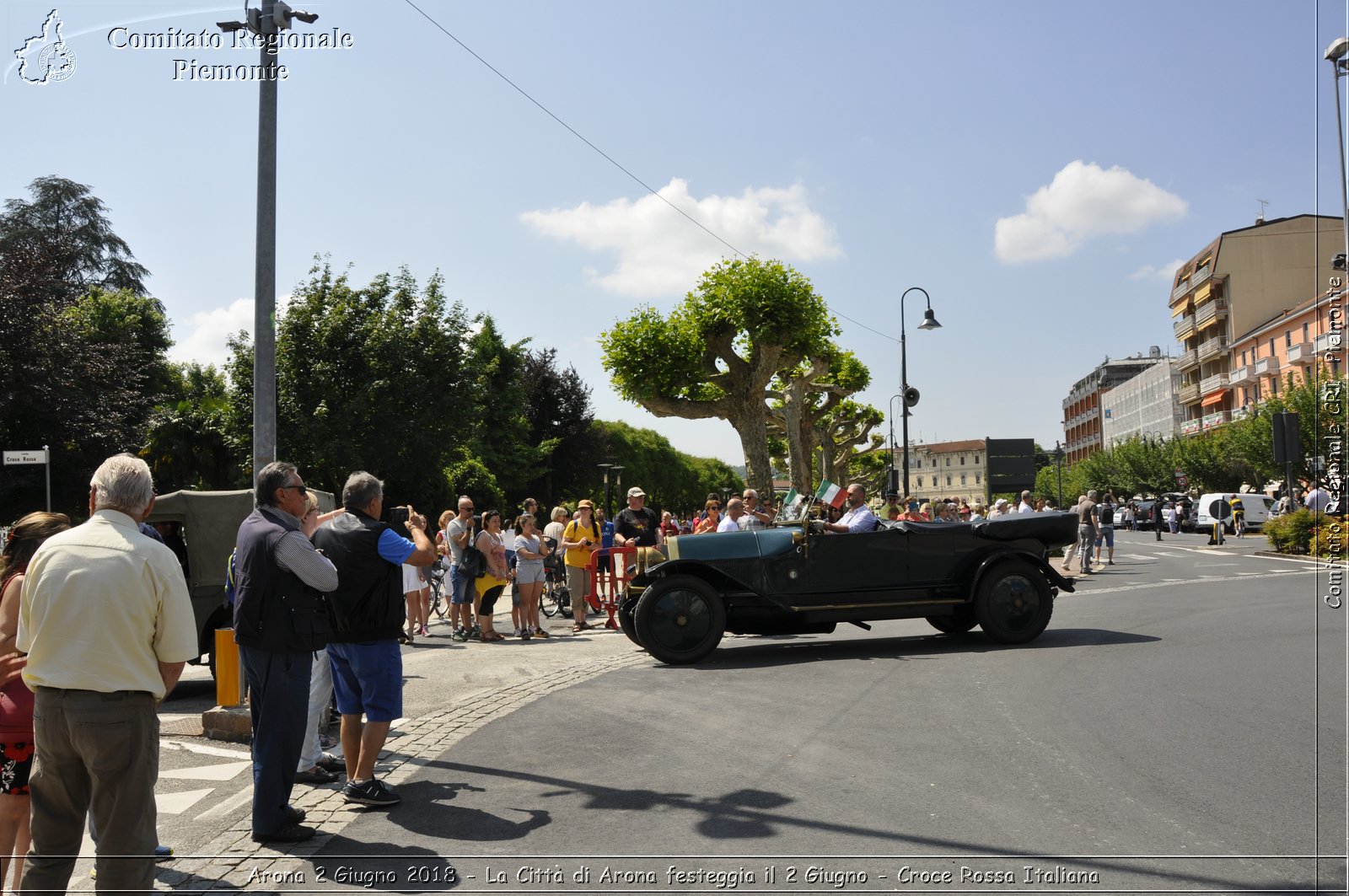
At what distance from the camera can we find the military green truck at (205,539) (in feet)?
32.3

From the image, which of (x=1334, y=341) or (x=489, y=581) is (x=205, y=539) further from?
(x=1334, y=341)

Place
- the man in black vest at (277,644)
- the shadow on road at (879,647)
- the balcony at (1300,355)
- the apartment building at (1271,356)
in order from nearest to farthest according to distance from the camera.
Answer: the man in black vest at (277,644), the shadow on road at (879,647), the balcony at (1300,355), the apartment building at (1271,356)

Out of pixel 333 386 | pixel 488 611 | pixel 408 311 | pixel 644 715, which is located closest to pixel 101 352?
pixel 333 386

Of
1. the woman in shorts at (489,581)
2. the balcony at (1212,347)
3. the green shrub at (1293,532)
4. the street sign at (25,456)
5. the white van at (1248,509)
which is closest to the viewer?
the woman in shorts at (489,581)

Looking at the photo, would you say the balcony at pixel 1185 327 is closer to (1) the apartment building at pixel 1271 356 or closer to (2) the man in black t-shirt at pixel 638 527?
(1) the apartment building at pixel 1271 356

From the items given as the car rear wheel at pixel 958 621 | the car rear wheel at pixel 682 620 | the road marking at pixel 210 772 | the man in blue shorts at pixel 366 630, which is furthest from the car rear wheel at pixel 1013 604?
the road marking at pixel 210 772

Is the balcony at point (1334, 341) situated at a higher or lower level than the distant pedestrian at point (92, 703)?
higher

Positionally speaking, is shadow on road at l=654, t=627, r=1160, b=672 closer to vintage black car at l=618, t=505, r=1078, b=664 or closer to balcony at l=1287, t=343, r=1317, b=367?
vintage black car at l=618, t=505, r=1078, b=664

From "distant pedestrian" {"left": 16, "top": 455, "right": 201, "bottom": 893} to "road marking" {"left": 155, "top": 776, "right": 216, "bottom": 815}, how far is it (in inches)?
79.9

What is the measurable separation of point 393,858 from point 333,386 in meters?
26.1

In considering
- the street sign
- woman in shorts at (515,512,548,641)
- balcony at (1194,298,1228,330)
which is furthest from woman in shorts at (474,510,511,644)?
balcony at (1194,298,1228,330)

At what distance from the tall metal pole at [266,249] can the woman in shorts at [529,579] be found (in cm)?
683

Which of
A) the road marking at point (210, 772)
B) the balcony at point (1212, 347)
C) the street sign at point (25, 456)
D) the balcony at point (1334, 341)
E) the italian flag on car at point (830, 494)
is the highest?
the balcony at point (1212, 347)

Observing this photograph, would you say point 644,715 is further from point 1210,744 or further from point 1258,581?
point 1258,581
